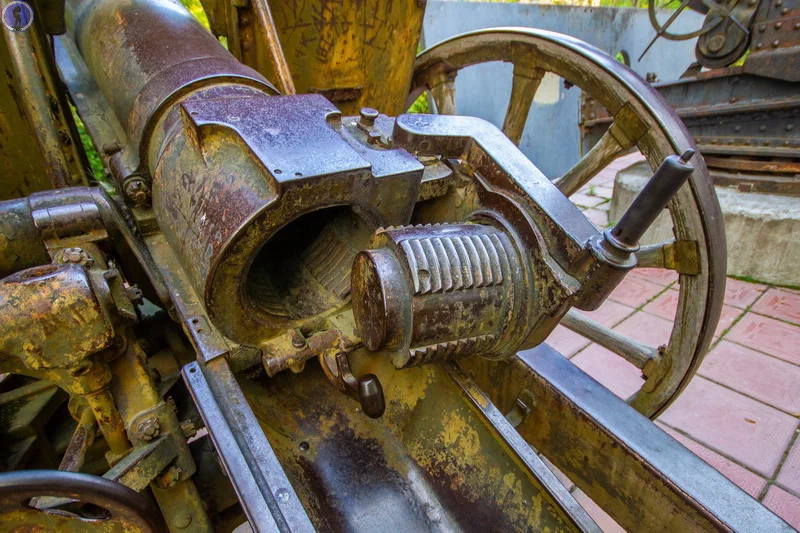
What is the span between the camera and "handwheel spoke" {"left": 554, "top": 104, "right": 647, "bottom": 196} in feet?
5.17

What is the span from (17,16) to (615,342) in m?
2.08

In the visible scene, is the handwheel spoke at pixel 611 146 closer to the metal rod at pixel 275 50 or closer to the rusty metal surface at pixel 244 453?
the metal rod at pixel 275 50

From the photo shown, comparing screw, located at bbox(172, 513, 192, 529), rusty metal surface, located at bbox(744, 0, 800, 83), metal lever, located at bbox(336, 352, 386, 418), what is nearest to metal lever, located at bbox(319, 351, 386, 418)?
metal lever, located at bbox(336, 352, 386, 418)

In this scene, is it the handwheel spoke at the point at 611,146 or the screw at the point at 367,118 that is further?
the handwheel spoke at the point at 611,146

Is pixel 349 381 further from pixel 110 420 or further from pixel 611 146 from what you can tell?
pixel 611 146

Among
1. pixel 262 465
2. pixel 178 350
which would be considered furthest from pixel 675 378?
pixel 178 350

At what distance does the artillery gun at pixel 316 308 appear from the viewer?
37.6 inches

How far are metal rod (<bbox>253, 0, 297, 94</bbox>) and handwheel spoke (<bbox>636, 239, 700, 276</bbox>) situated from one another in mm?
1214

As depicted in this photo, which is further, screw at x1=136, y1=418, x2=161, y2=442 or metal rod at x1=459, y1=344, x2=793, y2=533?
screw at x1=136, y1=418, x2=161, y2=442

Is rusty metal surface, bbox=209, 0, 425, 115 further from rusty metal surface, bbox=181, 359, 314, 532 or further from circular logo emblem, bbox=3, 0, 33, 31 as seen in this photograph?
rusty metal surface, bbox=181, 359, 314, 532

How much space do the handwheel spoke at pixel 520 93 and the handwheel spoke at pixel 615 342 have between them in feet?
2.53

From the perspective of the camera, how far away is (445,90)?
2.52 meters

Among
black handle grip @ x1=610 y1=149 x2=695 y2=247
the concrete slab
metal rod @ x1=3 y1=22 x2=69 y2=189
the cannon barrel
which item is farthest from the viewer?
the concrete slab

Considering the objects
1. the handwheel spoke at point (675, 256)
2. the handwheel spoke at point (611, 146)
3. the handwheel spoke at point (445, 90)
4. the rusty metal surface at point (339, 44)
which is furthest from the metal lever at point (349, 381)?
the handwheel spoke at point (445, 90)
